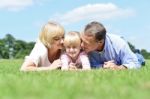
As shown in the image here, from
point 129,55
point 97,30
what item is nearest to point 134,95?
point 97,30

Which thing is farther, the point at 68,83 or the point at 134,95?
the point at 68,83

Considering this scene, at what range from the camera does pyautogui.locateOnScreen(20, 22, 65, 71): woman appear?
10336 millimetres

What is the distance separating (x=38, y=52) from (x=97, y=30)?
142 centimetres

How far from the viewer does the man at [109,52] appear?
416 inches

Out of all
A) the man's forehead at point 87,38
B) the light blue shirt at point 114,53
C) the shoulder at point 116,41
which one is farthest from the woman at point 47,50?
the shoulder at point 116,41

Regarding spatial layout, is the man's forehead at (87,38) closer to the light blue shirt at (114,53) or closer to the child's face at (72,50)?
the child's face at (72,50)

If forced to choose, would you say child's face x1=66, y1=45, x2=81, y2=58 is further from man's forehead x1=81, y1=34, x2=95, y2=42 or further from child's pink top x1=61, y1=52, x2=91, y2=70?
man's forehead x1=81, y1=34, x2=95, y2=42

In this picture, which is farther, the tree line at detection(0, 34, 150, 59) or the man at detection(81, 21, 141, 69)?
the tree line at detection(0, 34, 150, 59)

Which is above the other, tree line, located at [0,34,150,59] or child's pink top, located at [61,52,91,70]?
child's pink top, located at [61,52,91,70]

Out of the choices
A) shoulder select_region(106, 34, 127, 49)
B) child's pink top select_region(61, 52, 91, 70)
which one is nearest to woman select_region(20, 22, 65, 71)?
child's pink top select_region(61, 52, 91, 70)

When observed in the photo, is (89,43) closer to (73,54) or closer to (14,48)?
(73,54)

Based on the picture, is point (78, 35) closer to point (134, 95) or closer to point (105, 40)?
point (105, 40)

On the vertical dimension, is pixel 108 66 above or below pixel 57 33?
below

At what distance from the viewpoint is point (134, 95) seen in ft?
12.9
